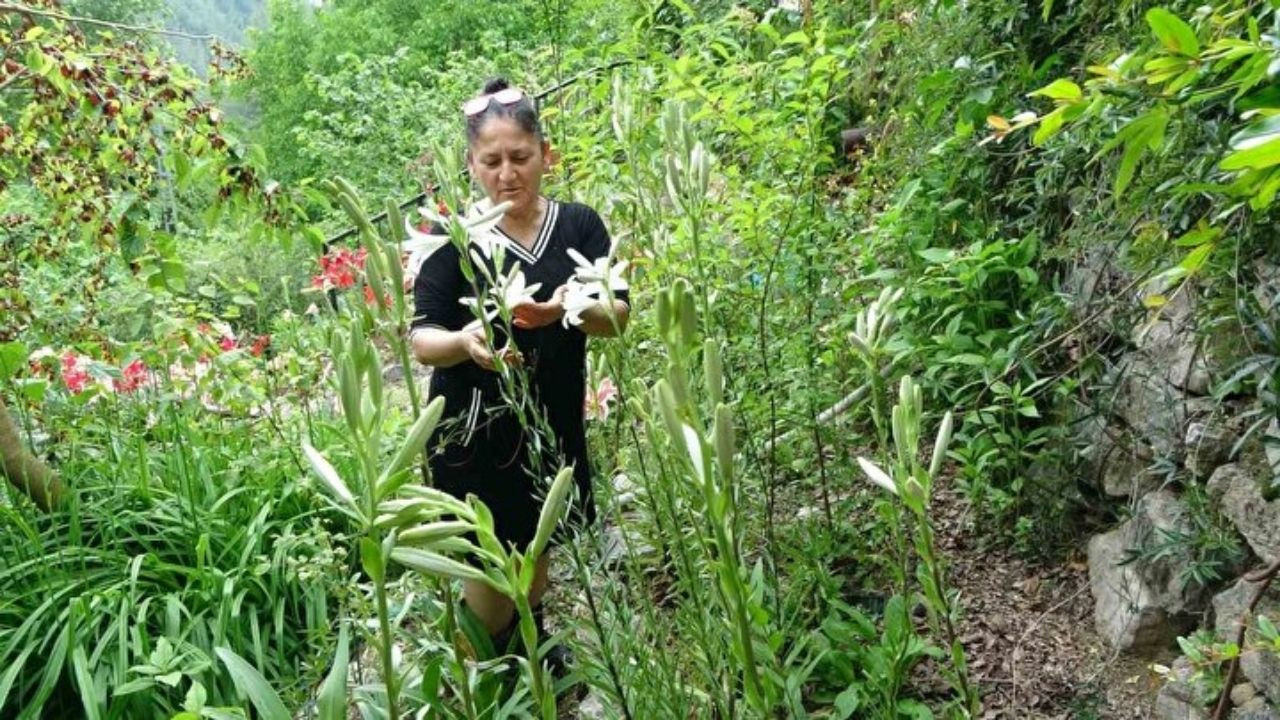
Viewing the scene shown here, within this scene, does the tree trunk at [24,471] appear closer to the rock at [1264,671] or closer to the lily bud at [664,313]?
the lily bud at [664,313]

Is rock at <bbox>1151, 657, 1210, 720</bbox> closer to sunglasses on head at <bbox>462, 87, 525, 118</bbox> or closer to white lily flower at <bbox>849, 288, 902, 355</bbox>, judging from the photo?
white lily flower at <bbox>849, 288, 902, 355</bbox>

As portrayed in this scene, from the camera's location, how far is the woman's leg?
2520 mm

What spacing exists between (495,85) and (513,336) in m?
0.64

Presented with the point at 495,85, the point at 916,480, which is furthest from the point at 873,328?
the point at 495,85

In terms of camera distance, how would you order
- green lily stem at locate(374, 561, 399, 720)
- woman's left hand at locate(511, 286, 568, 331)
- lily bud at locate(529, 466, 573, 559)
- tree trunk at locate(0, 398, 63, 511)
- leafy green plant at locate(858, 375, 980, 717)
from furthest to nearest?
tree trunk at locate(0, 398, 63, 511) → woman's left hand at locate(511, 286, 568, 331) → leafy green plant at locate(858, 375, 980, 717) → lily bud at locate(529, 466, 573, 559) → green lily stem at locate(374, 561, 399, 720)

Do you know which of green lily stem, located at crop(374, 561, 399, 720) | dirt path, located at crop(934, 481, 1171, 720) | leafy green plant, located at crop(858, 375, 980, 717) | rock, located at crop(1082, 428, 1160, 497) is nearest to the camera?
green lily stem, located at crop(374, 561, 399, 720)

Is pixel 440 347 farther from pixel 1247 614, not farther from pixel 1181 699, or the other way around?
pixel 1181 699

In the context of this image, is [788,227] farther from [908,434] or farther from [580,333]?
[908,434]

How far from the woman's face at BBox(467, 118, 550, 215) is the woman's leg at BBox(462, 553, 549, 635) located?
0.84m

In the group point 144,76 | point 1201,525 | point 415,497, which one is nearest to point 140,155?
point 144,76

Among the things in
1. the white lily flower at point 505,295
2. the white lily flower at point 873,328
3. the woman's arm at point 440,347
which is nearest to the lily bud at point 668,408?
the white lily flower at point 873,328

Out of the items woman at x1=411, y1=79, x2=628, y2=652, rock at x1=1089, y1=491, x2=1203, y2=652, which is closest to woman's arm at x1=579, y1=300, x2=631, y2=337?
woman at x1=411, y1=79, x2=628, y2=652

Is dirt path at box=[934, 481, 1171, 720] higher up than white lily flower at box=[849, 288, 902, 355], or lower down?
lower down

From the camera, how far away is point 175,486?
3.72 meters
